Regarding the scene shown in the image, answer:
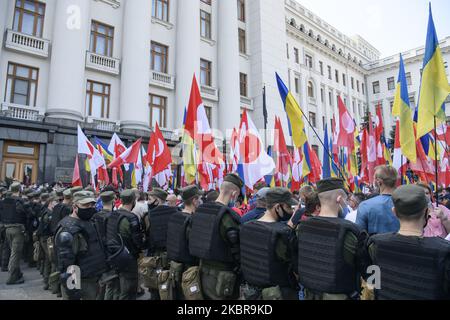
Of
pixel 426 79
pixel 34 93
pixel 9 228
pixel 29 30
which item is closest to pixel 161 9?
pixel 29 30

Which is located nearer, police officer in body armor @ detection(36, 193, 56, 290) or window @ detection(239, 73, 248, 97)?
police officer in body armor @ detection(36, 193, 56, 290)

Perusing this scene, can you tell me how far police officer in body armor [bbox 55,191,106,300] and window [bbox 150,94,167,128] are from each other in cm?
1550

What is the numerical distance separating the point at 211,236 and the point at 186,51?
18151mm

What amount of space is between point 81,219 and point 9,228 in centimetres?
411

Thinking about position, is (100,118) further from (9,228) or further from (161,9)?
(9,228)

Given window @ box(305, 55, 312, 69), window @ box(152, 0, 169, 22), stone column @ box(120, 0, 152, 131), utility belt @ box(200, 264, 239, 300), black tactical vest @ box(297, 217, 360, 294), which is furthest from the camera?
window @ box(305, 55, 312, 69)

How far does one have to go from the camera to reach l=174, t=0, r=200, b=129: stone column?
19172 mm

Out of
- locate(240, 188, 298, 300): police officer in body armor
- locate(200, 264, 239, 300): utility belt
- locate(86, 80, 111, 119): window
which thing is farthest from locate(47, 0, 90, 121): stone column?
locate(240, 188, 298, 300): police officer in body armor

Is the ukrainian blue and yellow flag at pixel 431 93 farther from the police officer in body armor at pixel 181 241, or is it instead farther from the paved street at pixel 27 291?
the paved street at pixel 27 291

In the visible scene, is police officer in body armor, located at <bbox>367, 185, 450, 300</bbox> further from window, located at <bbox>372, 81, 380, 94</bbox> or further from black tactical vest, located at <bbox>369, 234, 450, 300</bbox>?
window, located at <bbox>372, 81, 380, 94</bbox>

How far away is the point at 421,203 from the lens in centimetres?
204

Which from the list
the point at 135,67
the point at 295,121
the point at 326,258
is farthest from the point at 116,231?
the point at 135,67

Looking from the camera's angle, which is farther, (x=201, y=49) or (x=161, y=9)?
(x=201, y=49)

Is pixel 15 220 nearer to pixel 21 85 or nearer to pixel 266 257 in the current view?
pixel 266 257
